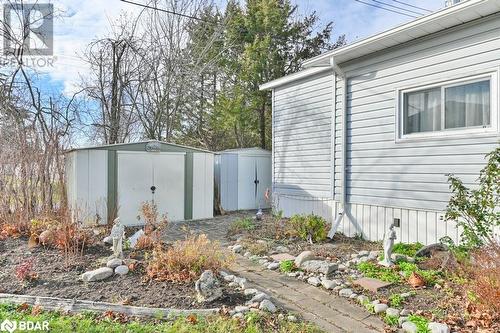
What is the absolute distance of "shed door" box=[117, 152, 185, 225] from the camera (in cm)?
806

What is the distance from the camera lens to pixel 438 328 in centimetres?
290

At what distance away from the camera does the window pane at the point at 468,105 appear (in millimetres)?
4859

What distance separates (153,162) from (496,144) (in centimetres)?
685

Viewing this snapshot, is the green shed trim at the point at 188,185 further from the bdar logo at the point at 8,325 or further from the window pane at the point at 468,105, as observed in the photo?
the bdar logo at the point at 8,325

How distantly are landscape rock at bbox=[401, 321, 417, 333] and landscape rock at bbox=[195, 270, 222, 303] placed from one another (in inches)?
68.1

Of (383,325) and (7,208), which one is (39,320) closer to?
(383,325)

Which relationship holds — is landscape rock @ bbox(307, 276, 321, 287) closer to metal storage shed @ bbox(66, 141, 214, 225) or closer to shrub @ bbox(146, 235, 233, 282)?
shrub @ bbox(146, 235, 233, 282)

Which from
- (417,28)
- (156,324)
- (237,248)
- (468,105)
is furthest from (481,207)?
(156,324)

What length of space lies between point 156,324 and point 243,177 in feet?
26.6

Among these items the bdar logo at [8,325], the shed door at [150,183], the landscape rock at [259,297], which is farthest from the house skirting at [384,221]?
the bdar logo at [8,325]

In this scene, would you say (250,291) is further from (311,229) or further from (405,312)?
(311,229)

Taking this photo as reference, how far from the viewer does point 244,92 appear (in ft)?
45.6

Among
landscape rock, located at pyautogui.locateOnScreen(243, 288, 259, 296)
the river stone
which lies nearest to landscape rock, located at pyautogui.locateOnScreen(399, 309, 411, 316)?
landscape rock, located at pyautogui.locateOnScreen(243, 288, 259, 296)

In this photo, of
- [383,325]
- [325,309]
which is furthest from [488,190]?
[325,309]
